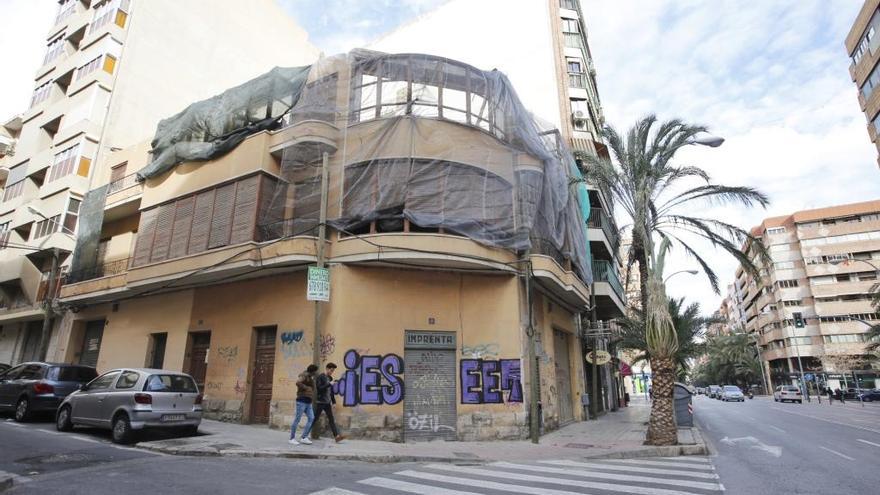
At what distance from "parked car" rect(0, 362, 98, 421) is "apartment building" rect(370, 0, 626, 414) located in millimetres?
21107

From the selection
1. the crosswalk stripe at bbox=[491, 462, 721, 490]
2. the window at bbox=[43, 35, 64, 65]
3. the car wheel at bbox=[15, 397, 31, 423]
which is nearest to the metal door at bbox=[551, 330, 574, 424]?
the crosswalk stripe at bbox=[491, 462, 721, 490]

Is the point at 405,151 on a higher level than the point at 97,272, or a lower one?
higher

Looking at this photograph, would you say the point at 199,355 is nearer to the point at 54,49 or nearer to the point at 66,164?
the point at 66,164

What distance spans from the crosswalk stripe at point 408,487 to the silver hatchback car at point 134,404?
566cm

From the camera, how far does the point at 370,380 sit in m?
11.8

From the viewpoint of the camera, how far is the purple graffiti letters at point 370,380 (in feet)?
38.0

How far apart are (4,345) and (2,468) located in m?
25.4

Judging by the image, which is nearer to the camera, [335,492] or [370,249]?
[335,492]

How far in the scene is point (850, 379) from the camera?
5850cm

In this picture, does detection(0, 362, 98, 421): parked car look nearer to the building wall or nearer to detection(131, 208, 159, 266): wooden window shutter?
the building wall

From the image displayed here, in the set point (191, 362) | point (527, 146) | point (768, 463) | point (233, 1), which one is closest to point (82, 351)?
point (191, 362)

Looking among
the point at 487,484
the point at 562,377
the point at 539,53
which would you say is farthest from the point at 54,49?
the point at 487,484

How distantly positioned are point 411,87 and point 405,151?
224cm

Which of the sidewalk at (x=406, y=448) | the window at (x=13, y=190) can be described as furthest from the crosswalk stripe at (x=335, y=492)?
the window at (x=13, y=190)
